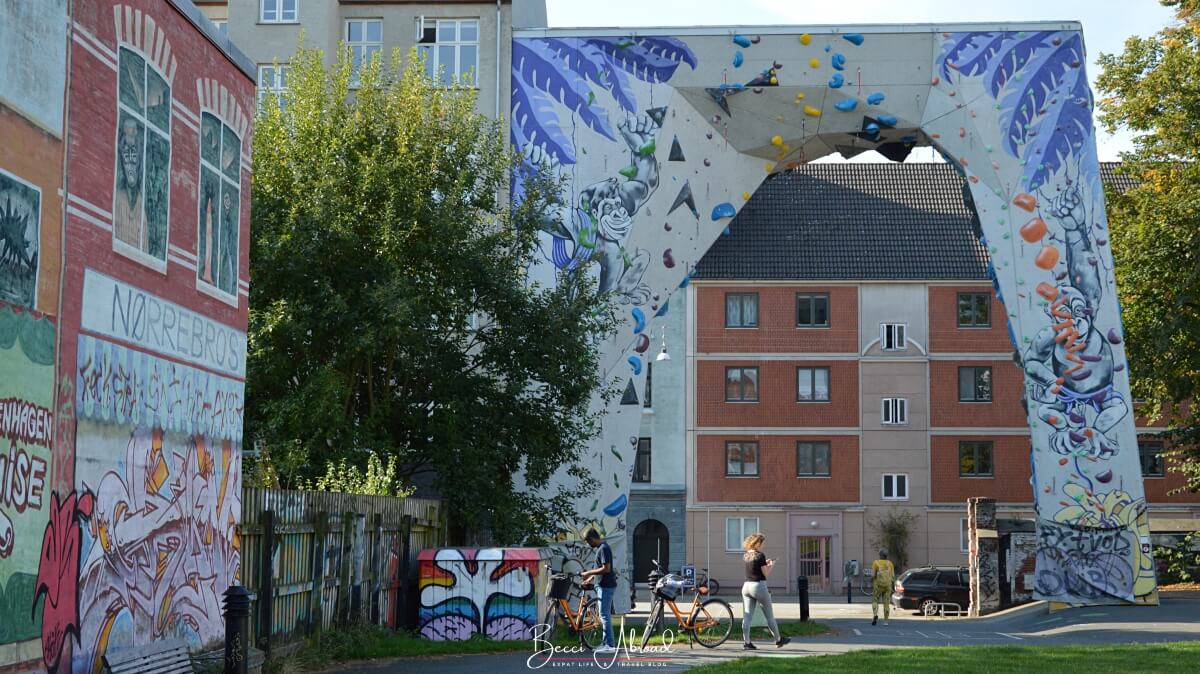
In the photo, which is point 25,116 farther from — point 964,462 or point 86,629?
point 964,462

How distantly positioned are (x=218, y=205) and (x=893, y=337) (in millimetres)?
47163

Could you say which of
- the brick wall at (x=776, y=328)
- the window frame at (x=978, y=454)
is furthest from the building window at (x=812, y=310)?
the window frame at (x=978, y=454)

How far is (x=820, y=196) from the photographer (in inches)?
2445

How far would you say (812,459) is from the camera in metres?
59.2

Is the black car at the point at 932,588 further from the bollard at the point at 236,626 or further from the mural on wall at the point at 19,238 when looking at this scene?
the mural on wall at the point at 19,238

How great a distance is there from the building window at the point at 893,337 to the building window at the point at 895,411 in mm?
2037

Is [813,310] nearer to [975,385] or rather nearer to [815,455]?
[815,455]

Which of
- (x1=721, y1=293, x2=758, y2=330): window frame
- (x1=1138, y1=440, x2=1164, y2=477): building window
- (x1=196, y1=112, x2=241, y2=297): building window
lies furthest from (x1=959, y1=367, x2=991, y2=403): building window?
(x1=196, y1=112, x2=241, y2=297): building window

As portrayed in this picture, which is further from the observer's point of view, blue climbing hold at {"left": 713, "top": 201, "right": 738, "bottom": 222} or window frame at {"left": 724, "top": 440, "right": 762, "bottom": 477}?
window frame at {"left": 724, "top": 440, "right": 762, "bottom": 477}

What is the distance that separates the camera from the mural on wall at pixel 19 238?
9.77 meters

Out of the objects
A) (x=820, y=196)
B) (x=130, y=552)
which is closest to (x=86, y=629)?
(x=130, y=552)

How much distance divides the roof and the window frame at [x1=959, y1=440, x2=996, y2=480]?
6405 millimetres

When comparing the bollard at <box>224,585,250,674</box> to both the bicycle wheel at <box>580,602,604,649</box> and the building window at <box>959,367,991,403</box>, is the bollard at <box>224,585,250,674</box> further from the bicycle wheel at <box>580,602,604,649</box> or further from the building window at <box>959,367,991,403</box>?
the building window at <box>959,367,991,403</box>

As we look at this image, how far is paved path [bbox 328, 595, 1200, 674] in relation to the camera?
1709cm
